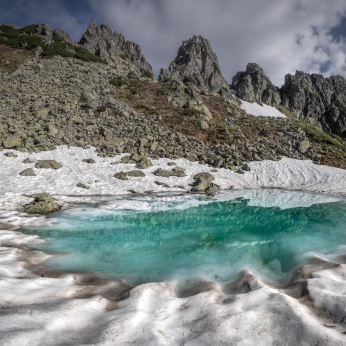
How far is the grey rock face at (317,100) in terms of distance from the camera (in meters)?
110

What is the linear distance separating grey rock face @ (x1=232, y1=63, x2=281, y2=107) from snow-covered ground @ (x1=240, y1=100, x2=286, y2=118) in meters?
5.25

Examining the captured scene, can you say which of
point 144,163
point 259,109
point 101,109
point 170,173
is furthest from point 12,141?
point 259,109

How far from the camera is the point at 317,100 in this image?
119 m

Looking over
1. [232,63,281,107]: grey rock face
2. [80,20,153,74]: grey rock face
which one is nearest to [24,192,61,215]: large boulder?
[80,20,153,74]: grey rock face

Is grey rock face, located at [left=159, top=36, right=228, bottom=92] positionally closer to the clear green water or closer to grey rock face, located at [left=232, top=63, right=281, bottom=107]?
grey rock face, located at [left=232, top=63, right=281, bottom=107]

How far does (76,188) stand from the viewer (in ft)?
51.6

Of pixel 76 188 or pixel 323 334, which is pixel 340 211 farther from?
pixel 76 188

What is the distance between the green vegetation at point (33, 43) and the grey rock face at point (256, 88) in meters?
76.7

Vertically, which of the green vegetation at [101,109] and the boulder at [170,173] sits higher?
the green vegetation at [101,109]

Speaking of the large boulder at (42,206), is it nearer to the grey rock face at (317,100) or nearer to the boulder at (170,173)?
the boulder at (170,173)

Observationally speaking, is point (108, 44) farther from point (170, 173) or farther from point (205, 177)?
point (205, 177)

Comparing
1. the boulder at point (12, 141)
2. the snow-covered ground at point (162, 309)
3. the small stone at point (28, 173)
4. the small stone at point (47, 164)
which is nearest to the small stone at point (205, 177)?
the small stone at point (47, 164)

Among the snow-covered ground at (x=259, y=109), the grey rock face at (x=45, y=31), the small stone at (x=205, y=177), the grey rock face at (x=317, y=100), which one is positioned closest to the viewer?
the small stone at (x=205, y=177)

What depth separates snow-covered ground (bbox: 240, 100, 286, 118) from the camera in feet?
296
